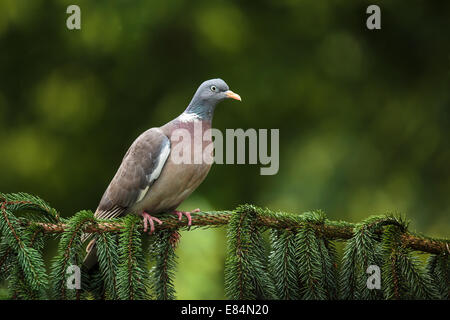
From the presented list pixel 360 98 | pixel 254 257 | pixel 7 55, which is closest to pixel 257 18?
pixel 360 98

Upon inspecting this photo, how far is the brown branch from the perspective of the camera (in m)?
3.13

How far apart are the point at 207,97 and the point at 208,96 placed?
1 cm

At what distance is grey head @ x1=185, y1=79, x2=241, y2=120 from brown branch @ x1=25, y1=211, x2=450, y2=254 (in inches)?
42.8

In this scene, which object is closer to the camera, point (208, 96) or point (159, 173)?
point (159, 173)

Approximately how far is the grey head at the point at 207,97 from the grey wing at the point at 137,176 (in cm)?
39

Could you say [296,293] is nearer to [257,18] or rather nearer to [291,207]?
[291,207]

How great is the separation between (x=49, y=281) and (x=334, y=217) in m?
3.82

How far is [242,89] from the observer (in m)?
6.98

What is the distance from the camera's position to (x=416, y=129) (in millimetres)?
6484

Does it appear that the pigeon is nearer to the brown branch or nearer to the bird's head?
the bird's head

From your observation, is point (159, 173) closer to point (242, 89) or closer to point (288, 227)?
point (288, 227)
